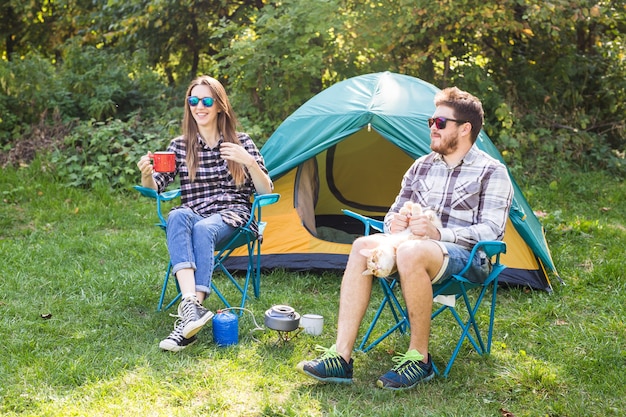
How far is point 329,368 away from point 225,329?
542 millimetres

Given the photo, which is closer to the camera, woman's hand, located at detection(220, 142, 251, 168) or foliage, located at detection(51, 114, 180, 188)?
woman's hand, located at detection(220, 142, 251, 168)

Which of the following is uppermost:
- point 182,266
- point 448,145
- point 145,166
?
point 448,145

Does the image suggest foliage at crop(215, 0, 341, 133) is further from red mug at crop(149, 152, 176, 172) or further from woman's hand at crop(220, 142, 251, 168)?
red mug at crop(149, 152, 176, 172)

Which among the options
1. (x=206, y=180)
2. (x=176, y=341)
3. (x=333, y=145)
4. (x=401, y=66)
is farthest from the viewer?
(x=401, y=66)

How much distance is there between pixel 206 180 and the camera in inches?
127

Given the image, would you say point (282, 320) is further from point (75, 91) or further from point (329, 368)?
point (75, 91)

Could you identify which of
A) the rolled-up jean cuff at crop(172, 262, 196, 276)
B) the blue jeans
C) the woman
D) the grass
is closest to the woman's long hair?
the woman

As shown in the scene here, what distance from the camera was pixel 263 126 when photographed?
247 inches

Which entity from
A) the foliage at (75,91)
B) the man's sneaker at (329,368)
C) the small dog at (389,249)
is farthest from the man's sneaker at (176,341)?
the foliage at (75,91)

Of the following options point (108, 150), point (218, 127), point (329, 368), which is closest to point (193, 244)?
point (218, 127)

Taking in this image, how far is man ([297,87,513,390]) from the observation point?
2414 millimetres

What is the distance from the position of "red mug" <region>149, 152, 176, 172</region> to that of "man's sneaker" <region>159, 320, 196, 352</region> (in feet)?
2.20

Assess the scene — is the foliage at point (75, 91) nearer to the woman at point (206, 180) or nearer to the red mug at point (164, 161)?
the woman at point (206, 180)

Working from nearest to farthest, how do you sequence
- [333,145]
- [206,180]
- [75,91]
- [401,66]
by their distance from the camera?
[206,180], [333,145], [401,66], [75,91]
